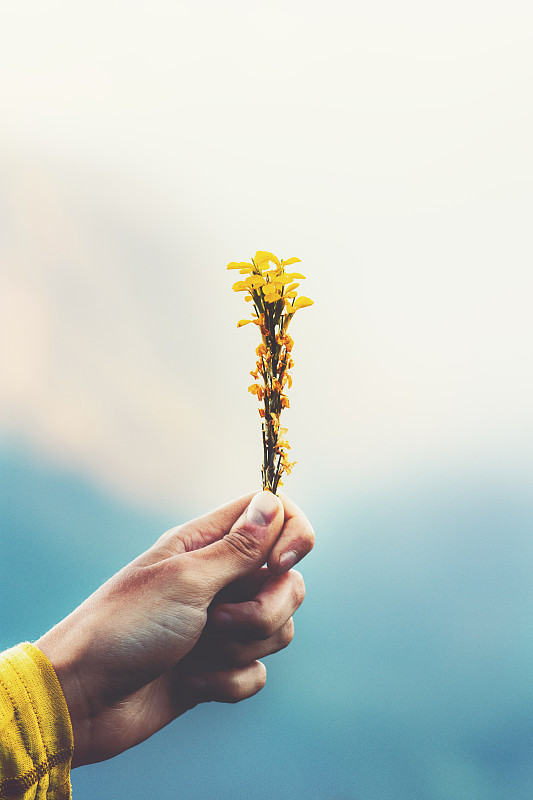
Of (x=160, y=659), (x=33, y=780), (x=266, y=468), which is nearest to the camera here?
(x=33, y=780)

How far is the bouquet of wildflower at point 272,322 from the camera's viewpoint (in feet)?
2.23

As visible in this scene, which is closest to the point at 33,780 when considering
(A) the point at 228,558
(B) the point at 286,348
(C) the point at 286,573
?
(A) the point at 228,558

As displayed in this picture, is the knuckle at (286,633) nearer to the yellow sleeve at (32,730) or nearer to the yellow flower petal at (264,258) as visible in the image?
the yellow sleeve at (32,730)

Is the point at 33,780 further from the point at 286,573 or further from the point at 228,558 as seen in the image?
the point at 286,573

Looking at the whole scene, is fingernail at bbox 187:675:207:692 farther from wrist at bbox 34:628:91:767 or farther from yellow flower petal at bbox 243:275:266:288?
yellow flower petal at bbox 243:275:266:288

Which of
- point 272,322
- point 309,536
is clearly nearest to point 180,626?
point 309,536

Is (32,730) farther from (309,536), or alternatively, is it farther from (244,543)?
(309,536)

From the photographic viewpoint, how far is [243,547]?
72cm

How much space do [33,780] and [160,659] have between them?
6.5 inches

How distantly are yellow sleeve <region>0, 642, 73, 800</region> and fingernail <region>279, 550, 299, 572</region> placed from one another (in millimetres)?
320

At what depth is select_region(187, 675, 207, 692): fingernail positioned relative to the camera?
0.86 metres

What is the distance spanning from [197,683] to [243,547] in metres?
0.29

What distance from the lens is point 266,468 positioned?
30.7 inches

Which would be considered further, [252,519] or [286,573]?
[286,573]
